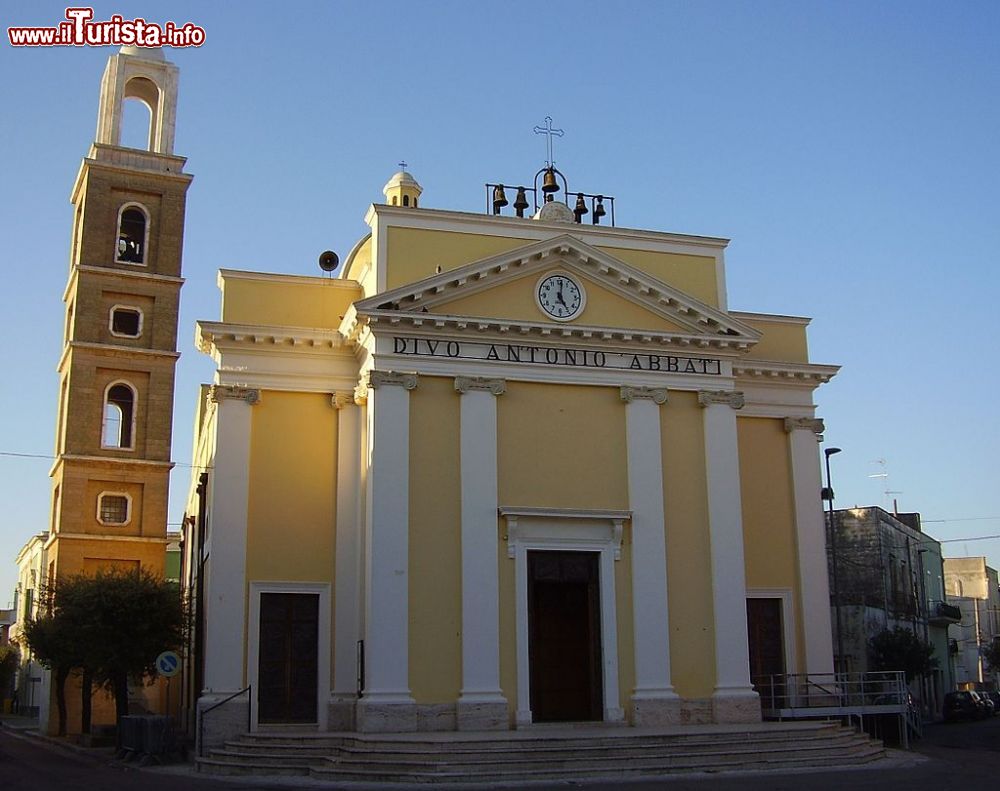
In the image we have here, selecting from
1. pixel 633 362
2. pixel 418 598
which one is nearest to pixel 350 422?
pixel 418 598

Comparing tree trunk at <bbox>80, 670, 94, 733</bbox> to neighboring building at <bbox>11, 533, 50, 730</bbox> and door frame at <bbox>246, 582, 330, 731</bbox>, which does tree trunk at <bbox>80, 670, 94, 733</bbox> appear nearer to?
door frame at <bbox>246, 582, 330, 731</bbox>

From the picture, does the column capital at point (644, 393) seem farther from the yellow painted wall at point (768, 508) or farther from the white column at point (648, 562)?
the yellow painted wall at point (768, 508)

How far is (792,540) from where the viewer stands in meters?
27.7

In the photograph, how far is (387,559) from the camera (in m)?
22.9

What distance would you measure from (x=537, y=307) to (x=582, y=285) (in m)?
1.13

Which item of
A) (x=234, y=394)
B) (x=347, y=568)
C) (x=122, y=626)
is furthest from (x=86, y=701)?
(x=234, y=394)

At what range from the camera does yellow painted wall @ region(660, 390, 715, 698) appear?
24.4 m

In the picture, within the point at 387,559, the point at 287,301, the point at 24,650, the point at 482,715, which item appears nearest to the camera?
the point at 482,715

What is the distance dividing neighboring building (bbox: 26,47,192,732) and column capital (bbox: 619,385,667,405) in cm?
1706

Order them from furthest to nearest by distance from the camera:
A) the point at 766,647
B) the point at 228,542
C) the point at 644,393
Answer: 1. the point at 766,647
2. the point at 644,393
3. the point at 228,542

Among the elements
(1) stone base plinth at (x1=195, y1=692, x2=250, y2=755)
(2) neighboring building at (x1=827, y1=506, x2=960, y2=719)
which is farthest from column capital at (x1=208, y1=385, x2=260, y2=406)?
(2) neighboring building at (x1=827, y1=506, x2=960, y2=719)

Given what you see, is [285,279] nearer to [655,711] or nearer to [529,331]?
[529,331]

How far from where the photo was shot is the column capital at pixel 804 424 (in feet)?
92.2

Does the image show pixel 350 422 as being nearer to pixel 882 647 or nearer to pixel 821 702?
pixel 821 702
